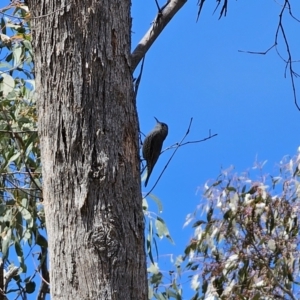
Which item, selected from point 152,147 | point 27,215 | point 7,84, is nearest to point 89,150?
point 152,147

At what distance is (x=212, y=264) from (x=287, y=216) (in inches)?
18.8

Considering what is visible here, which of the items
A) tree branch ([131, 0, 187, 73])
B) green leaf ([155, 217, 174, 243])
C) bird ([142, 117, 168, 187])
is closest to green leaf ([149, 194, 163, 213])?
green leaf ([155, 217, 174, 243])

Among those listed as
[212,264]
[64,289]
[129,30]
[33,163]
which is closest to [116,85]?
[129,30]

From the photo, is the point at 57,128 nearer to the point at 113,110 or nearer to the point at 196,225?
the point at 113,110

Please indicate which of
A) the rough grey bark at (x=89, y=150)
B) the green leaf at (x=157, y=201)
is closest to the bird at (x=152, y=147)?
the green leaf at (x=157, y=201)

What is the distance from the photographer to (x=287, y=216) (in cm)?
392

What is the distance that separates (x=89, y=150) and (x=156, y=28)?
478 mm

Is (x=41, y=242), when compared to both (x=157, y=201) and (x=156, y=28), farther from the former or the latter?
(x=156, y=28)

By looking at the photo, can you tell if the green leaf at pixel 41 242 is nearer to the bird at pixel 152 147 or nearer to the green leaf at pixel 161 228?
the green leaf at pixel 161 228

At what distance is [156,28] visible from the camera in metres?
1.80

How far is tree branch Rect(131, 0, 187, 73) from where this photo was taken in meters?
1.70

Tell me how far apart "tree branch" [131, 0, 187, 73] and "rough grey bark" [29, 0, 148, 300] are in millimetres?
74

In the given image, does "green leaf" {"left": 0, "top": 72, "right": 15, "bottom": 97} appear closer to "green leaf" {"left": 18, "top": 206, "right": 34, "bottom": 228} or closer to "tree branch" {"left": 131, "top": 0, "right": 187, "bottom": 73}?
"green leaf" {"left": 18, "top": 206, "right": 34, "bottom": 228}

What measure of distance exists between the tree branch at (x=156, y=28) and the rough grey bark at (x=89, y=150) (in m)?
0.07
